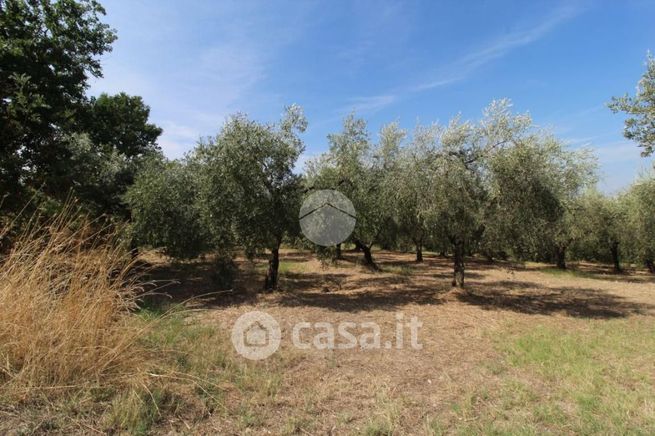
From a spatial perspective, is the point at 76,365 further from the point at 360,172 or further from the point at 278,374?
the point at 360,172

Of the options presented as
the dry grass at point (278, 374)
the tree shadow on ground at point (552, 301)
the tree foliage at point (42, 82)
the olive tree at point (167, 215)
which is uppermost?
the tree foliage at point (42, 82)

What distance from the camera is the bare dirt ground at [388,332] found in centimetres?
389

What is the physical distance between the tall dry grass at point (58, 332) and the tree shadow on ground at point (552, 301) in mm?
10076

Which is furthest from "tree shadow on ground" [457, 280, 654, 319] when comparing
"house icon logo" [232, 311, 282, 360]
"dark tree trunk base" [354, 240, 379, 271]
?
"house icon logo" [232, 311, 282, 360]

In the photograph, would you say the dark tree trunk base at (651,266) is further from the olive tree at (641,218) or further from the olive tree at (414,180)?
the olive tree at (414,180)

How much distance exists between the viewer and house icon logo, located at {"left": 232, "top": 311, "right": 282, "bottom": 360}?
19.0ft

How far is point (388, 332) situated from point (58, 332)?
5906 millimetres

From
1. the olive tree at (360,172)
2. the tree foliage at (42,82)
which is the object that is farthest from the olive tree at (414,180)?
the tree foliage at (42,82)

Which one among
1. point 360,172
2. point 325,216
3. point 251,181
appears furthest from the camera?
point 360,172

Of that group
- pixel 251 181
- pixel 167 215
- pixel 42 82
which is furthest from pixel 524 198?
pixel 42 82

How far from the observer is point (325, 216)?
473 inches

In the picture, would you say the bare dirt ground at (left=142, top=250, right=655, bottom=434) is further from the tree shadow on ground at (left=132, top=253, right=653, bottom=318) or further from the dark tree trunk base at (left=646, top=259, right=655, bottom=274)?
the dark tree trunk base at (left=646, top=259, right=655, bottom=274)

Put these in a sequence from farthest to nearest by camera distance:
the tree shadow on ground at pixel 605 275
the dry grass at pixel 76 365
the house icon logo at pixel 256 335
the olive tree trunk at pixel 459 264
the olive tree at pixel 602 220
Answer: the olive tree at pixel 602 220, the tree shadow on ground at pixel 605 275, the olive tree trunk at pixel 459 264, the house icon logo at pixel 256 335, the dry grass at pixel 76 365

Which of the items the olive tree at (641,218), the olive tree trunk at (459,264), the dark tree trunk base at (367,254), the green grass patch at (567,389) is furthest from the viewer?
the olive tree at (641,218)
